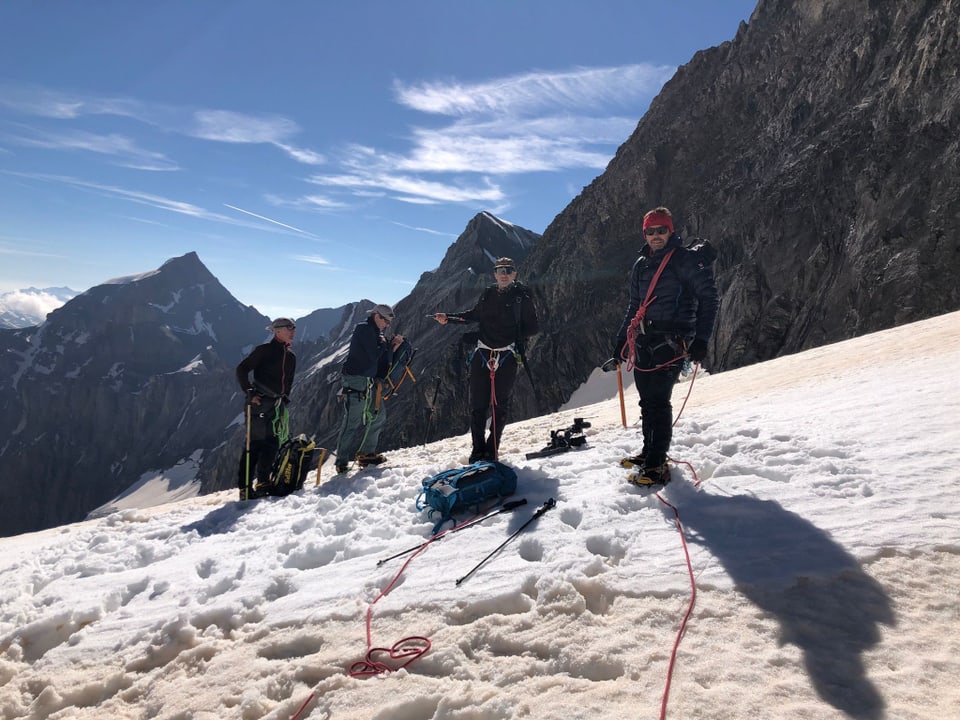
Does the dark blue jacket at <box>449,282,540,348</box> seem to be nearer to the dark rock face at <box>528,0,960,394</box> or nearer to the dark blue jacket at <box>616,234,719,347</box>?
the dark blue jacket at <box>616,234,719,347</box>

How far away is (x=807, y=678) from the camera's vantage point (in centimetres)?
279

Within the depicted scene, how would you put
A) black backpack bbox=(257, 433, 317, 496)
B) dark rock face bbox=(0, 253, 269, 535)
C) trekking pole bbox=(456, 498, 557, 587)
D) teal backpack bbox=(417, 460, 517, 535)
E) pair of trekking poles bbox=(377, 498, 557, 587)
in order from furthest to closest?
dark rock face bbox=(0, 253, 269, 535) < black backpack bbox=(257, 433, 317, 496) < teal backpack bbox=(417, 460, 517, 535) < pair of trekking poles bbox=(377, 498, 557, 587) < trekking pole bbox=(456, 498, 557, 587)

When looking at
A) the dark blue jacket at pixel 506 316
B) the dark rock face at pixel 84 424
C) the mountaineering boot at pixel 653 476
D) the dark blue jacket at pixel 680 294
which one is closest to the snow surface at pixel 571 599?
the mountaineering boot at pixel 653 476

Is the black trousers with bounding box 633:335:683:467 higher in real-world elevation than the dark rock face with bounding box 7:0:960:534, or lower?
lower

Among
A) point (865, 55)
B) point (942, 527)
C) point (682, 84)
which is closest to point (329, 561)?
point (942, 527)

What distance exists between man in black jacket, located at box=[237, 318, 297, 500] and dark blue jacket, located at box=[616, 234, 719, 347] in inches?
221

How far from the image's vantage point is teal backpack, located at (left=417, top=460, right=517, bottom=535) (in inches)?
225

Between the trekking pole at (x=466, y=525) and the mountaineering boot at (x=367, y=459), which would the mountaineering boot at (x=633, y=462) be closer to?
the trekking pole at (x=466, y=525)

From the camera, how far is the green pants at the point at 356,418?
29.4 feet

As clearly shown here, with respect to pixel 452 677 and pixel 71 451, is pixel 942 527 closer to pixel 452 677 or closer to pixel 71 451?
pixel 452 677

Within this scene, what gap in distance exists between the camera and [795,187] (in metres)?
36.6

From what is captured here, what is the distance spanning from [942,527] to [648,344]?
2820 millimetres

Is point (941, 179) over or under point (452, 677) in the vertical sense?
over

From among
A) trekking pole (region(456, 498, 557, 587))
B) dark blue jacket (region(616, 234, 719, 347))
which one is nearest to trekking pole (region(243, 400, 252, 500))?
trekking pole (region(456, 498, 557, 587))
